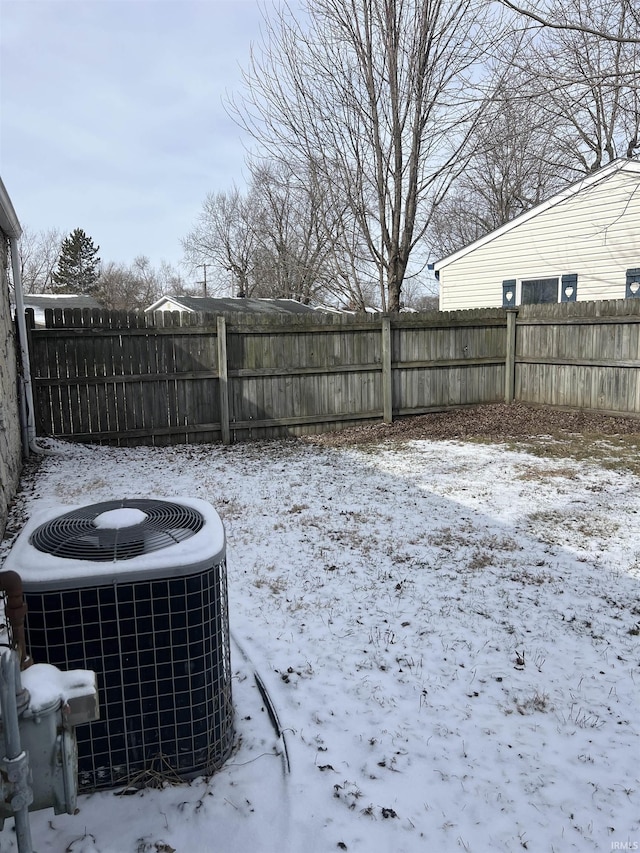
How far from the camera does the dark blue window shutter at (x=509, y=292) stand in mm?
12867

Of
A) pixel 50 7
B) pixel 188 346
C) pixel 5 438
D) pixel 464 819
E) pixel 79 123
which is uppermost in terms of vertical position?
pixel 79 123

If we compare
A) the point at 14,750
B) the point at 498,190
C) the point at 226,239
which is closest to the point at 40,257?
the point at 226,239

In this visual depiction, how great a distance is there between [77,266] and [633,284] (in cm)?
4561

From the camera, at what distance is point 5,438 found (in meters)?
5.25

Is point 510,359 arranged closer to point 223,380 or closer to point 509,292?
point 509,292

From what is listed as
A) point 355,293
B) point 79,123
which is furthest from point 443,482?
point 79,123

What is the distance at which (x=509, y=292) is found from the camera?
13.0 meters

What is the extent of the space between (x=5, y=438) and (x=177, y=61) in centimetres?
598

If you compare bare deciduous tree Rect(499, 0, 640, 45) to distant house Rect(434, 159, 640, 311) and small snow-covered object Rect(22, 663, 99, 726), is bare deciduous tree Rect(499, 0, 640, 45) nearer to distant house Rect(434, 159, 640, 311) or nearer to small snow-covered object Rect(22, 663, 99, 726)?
distant house Rect(434, 159, 640, 311)

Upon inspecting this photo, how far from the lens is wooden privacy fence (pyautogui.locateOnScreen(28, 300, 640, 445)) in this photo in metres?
7.57

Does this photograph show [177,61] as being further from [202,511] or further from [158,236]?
[158,236]

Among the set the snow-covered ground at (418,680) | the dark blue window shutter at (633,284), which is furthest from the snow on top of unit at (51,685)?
the dark blue window shutter at (633,284)

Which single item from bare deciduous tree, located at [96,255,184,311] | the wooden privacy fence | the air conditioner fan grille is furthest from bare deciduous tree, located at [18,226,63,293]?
the air conditioner fan grille

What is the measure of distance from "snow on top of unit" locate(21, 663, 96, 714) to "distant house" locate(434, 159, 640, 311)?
11.5m
